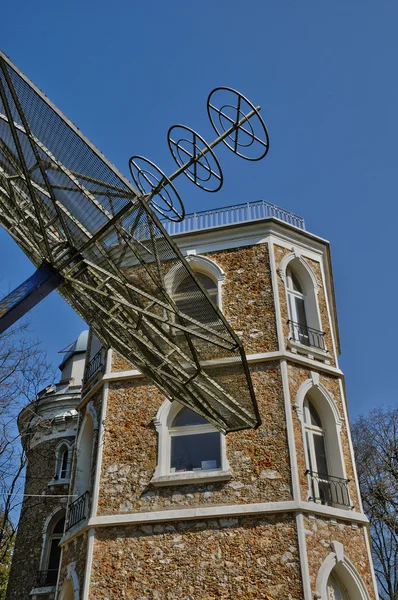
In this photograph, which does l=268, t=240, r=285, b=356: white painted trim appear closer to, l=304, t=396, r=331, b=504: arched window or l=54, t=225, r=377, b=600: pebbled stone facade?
l=54, t=225, r=377, b=600: pebbled stone facade

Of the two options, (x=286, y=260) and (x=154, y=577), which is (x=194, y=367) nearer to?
(x=154, y=577)

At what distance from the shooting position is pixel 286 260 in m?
16.6

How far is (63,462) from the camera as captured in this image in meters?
23.0

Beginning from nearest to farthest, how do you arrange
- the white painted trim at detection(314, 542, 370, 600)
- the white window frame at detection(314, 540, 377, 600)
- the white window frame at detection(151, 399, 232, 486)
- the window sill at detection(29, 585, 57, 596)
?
1. the white painted trim at detection(314, 542, 370, 600)
2. the white window frame at detection(314, 540, 377, 600)
3. the white window frame at detection(151, 399, 232, 486)
4. the window sill at detection(29, 585, 57, 596)

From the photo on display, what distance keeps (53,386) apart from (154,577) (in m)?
14.6

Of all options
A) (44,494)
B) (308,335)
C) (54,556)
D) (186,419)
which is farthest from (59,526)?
(308,335)

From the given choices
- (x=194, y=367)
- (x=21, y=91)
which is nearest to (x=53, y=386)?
(x=194, y=367)

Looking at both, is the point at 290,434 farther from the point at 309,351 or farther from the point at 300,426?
the point at 309,351

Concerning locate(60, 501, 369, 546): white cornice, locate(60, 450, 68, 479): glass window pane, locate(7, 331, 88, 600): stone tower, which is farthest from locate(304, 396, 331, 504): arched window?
locate(60, 450, 68, 479): glass window pane

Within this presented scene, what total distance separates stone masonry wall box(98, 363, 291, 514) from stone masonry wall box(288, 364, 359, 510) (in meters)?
0.30

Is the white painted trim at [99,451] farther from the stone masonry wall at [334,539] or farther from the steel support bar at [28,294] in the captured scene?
the steel support bar at [28,294]

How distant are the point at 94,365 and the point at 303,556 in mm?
7951

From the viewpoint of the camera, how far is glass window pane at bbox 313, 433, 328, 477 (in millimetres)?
14352

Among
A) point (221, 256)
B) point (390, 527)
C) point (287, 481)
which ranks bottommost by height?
point (287, 481)
